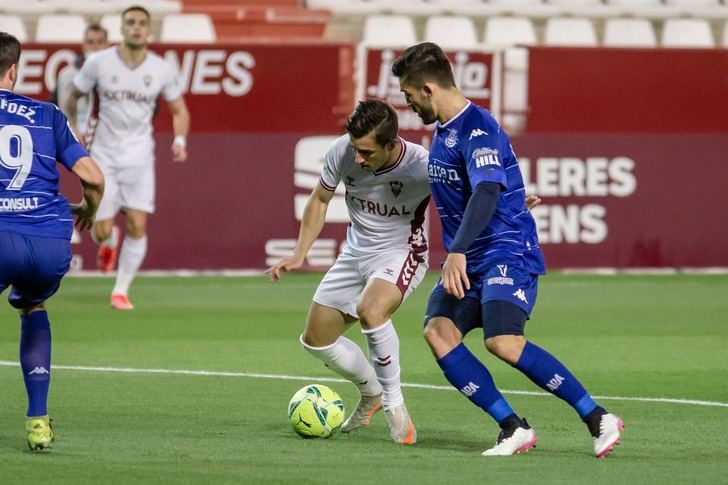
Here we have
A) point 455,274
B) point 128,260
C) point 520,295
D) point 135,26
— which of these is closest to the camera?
point 455,274

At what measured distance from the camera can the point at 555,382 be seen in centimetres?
662

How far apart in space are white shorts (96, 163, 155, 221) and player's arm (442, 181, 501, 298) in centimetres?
711

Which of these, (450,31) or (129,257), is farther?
(450,31)

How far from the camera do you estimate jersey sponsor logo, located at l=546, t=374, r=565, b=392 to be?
6.61 metres

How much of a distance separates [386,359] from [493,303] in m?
0.79

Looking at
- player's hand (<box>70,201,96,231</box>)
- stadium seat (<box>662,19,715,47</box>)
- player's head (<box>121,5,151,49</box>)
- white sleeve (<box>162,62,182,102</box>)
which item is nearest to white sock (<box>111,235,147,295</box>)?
white sleeve (<box>162,62,182,102</box>)

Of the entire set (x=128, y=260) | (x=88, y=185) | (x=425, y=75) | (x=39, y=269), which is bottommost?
(x=128, y=260)

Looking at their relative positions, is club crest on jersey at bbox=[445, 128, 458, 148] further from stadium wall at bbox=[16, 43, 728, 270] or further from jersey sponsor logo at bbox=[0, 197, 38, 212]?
stadium wall at bbox=[16, 43, 728, 270]

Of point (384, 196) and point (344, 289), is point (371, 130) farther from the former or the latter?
point (344, 289)

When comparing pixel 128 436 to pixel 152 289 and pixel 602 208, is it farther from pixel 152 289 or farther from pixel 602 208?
pixel 602 208

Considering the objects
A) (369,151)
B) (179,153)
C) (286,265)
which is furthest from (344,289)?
(179,153)

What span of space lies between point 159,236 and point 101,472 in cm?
982

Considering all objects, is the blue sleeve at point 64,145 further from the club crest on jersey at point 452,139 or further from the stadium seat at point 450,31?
the stadium seat at point 450,31

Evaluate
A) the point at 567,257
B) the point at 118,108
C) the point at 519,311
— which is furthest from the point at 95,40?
the point at 519,311
